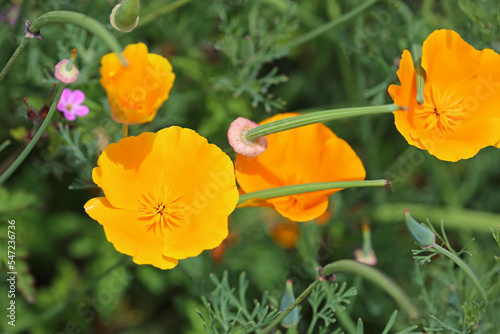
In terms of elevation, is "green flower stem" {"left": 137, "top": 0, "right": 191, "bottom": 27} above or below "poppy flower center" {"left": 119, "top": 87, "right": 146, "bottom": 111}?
above

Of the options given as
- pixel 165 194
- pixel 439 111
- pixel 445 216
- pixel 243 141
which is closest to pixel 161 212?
pixel 165 194

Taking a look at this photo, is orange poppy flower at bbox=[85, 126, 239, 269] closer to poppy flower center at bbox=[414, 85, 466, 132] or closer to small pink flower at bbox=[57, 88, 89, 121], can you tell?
small pink flower at bbox=[57, 88, 89, 121]

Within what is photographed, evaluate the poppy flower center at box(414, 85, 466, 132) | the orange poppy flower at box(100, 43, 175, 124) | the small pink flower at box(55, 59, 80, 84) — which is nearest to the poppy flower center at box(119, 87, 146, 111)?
the orange poppy flower at box(100, 43, 175, 124)

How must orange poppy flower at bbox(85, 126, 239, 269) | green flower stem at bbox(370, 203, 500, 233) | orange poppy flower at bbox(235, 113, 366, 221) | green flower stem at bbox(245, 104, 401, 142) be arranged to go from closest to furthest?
1. green flower stem at bbox(245, 104, 401, 142)
2. orange poppy flower at bbox(85, 126, 239, 269)
3. orange poppy flower at bbox(235, 113, 366, 221)
4. green flower stem at bbox(370, 203, 500, 233)

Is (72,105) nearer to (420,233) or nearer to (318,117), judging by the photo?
(318,117)

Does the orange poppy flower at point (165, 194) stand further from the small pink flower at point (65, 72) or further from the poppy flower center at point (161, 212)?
the small pink flower at point (65, 72)
